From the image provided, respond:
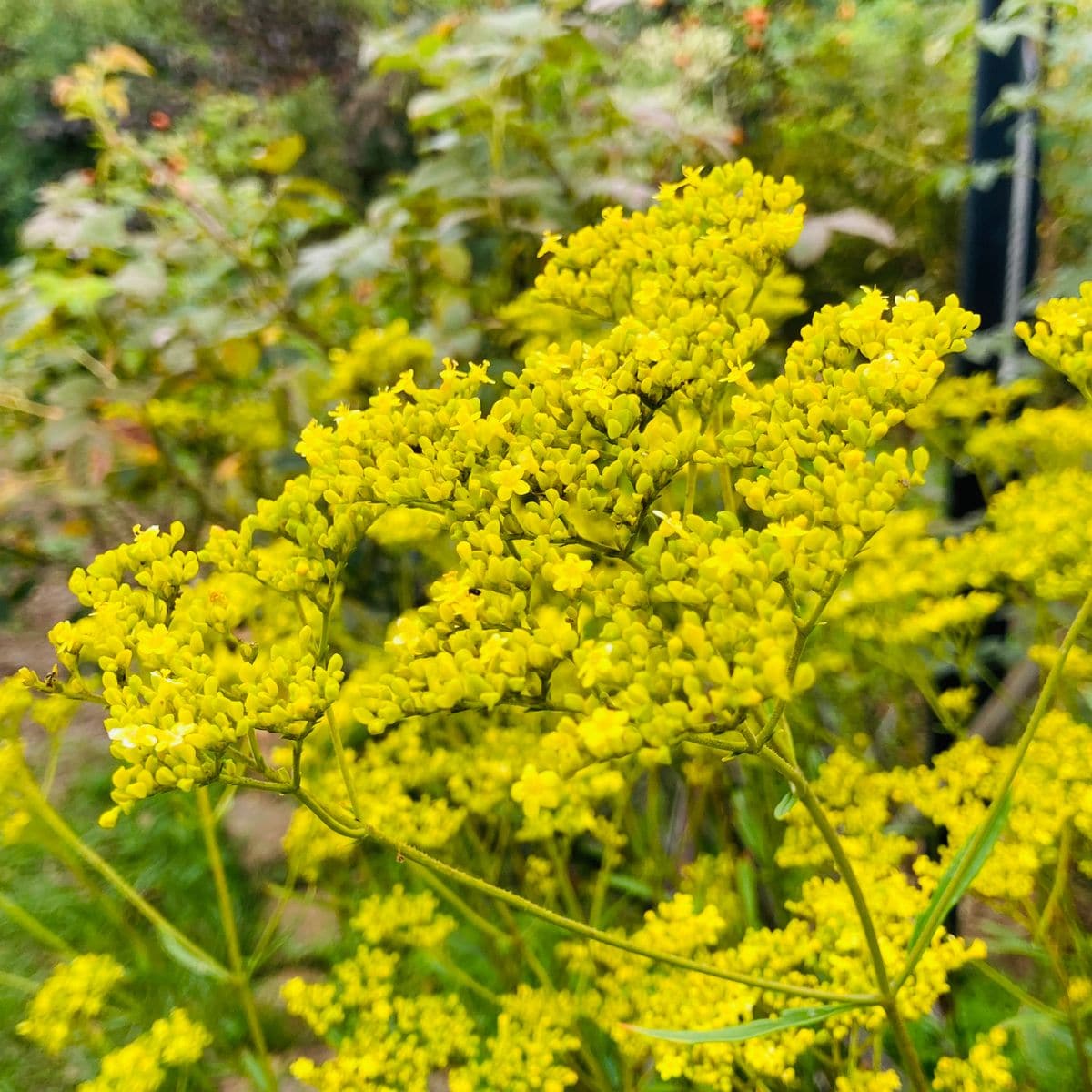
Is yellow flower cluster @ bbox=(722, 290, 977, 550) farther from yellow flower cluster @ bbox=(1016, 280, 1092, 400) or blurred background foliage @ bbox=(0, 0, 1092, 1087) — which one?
blurred background foliage @ bbox=(0, 0, 1092, 1087)

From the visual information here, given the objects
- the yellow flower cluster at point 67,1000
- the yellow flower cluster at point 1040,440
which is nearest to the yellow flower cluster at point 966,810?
the yellow flower cluster at point 1040,440

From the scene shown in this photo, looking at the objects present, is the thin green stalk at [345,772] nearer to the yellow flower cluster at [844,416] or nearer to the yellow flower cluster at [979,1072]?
the yellow flower cluster at [844,416]

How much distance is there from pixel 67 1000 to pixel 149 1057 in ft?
0.65

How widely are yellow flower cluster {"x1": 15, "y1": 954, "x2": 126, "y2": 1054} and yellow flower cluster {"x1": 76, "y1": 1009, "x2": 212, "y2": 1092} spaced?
104 millimetres

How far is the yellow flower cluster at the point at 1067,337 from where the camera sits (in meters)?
0.70

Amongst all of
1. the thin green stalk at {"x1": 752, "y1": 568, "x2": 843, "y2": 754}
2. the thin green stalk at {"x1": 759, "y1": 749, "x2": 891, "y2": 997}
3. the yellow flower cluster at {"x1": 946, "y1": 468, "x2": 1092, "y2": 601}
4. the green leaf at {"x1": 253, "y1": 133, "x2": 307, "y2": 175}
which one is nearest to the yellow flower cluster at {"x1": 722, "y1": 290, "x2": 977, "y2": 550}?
the thin green stalk at {"x1": 752, "y1": 568, "x2": 843, "y2": 754}

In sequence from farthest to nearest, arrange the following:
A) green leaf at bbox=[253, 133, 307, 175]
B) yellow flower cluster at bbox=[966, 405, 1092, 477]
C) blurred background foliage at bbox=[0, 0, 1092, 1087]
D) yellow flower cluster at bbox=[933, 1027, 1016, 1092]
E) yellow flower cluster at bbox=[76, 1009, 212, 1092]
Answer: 1. green leaf at bbox=[253, 133, 307, 175]
2. blurred background foliage at bbox=[0, 0, 1092, 1087]
3. yellow flower cluster at bbox=[966, 405, 1092, 477]
4. yellow flower cluster at bbox=[76, 1009, 212, 1092]
5. yellow flower cluster at bbox=[933, 1027, 1016, 1092]

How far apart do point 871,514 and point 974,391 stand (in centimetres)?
104

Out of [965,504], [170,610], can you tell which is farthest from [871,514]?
[965,504]

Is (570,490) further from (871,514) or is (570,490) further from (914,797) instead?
(914,797)

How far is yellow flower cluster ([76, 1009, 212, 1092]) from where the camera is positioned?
103cm

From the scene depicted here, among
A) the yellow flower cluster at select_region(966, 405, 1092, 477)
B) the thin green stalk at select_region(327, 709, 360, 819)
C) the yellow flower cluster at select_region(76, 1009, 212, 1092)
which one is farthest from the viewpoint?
the yellow flower cluster at select_region(966, 405, 1092, 477)

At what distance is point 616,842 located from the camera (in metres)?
Answer: 1.30

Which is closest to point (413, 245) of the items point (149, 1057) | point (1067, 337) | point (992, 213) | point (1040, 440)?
point (992, 213)
